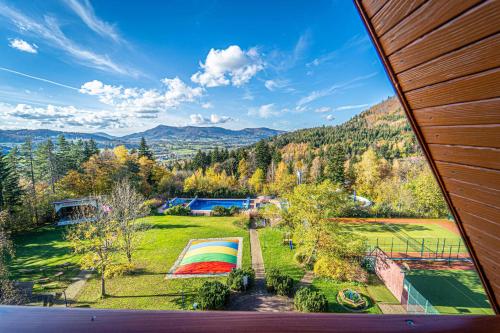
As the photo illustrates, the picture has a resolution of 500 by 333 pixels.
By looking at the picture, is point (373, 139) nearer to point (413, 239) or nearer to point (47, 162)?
point (413, 239)

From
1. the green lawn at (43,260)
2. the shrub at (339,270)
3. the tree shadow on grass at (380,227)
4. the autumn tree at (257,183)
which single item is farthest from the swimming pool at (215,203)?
the shrub at (339,270)

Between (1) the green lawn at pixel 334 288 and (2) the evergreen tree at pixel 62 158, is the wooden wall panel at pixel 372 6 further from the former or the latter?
(2) the evergreen tree at pixel 62 158

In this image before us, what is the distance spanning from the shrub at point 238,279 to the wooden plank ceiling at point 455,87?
26.1 feet

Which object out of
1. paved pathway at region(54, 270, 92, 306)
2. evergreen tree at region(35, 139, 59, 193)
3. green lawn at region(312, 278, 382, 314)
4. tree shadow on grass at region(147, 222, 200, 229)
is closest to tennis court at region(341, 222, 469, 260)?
green lawn at region(312, 278, 382, 314)

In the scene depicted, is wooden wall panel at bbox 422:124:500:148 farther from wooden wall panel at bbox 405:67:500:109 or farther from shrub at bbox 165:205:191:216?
shrub at bbox 165:205:191:216

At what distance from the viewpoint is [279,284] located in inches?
315

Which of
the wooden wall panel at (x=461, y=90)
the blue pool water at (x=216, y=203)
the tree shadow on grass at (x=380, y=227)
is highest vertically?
the wooden wall panel at (x=461, y=90)

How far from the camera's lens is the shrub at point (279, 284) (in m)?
7.96

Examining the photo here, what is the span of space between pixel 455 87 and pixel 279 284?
8.37m

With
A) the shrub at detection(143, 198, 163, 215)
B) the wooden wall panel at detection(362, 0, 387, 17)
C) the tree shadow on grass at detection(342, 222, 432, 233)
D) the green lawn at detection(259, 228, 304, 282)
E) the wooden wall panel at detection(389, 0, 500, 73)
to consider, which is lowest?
the green lawn at detection(259, 228, 304, 282)

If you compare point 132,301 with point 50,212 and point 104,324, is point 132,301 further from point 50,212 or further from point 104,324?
point 50,212

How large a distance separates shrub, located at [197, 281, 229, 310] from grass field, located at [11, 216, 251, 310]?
656 mm

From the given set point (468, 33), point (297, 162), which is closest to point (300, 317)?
point (468, 33)

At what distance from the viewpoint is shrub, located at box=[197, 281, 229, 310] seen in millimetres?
7012
